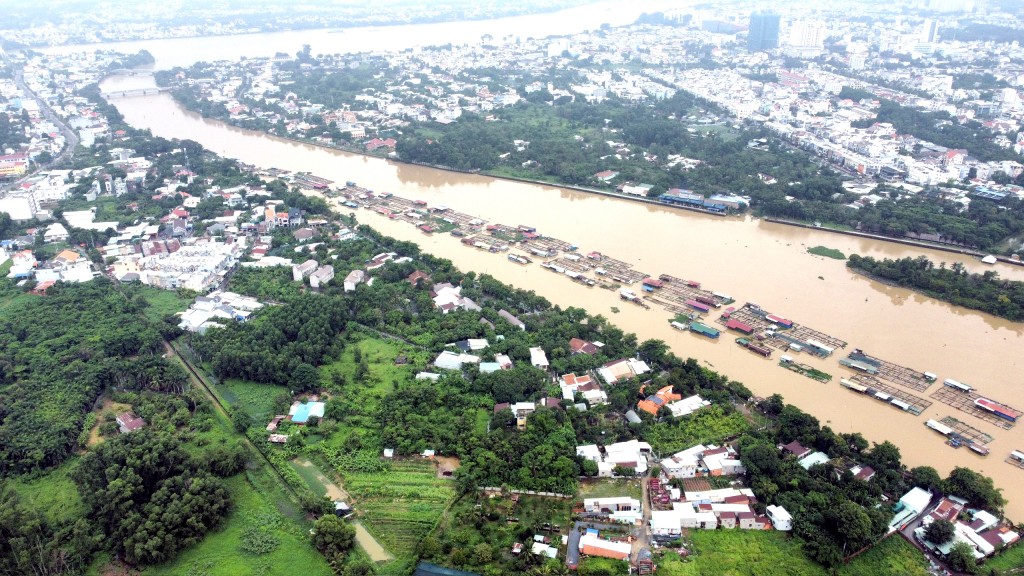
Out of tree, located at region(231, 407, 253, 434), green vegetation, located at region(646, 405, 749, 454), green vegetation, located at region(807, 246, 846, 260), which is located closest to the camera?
green vegetation, located at region(646, 405, 749, 454)

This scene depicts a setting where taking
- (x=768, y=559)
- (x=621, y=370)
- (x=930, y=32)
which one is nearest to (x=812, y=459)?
(x=768, y=559)

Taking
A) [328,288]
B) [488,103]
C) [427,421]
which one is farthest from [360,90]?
[427,421]

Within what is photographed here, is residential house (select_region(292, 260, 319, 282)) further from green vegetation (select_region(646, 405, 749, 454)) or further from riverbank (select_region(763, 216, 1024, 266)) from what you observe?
riverbank (select_region(763, 216, 1024, 266))

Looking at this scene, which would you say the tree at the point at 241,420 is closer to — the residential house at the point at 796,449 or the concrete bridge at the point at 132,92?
the residential house at the point at 796,449

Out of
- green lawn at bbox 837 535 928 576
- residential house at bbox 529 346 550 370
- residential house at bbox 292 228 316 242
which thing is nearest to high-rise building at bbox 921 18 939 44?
residential house at bbox 292 228 316 242

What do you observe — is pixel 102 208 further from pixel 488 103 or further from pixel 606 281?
pixel 488 103

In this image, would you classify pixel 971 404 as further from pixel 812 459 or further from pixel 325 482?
pixel 325 482
